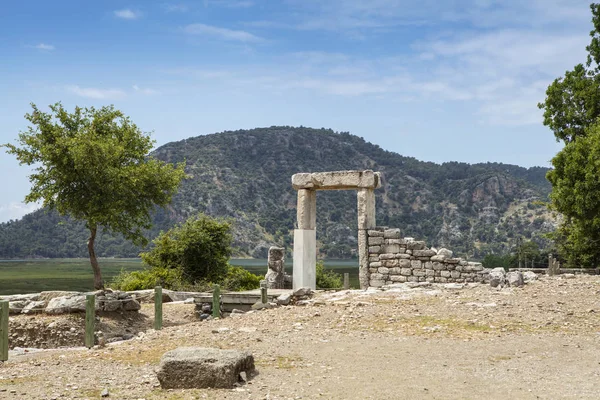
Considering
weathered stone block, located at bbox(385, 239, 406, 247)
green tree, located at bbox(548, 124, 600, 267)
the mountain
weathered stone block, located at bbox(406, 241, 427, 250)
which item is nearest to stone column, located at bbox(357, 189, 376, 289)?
weathered stone block, located at bbox(385, 239, 406, 247)

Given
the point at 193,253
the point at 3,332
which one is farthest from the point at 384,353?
the point at 193,253

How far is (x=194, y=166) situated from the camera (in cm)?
13088

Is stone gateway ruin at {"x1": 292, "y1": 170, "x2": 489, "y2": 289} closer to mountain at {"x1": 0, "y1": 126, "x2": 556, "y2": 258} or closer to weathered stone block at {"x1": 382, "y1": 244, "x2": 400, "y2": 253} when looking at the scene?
weathered stone block at {"x1": 382, "y1": 244, "x2": 400, "y2": 253}

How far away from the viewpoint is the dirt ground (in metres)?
8.62

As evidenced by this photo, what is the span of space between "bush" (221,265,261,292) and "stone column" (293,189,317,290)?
6.94 metres

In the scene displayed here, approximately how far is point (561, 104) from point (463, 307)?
923 inches

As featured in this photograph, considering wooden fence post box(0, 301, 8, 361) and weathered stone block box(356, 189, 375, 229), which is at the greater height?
weathered stone block box(356, 189, 375, 229)

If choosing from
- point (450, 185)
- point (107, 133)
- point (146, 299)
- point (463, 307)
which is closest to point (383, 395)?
point (463, 307)

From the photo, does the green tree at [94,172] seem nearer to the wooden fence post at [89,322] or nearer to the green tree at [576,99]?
the wooden fence post at [89,322]

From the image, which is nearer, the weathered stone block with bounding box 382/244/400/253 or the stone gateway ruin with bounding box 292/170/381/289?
the weathered stone block with bounding box 382/244/400/253

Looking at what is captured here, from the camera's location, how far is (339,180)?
20.8m

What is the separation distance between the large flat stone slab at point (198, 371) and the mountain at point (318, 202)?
99746 millimetres

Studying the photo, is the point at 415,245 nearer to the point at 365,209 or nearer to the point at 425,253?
the point at 425,253

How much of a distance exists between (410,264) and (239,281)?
1081cm
